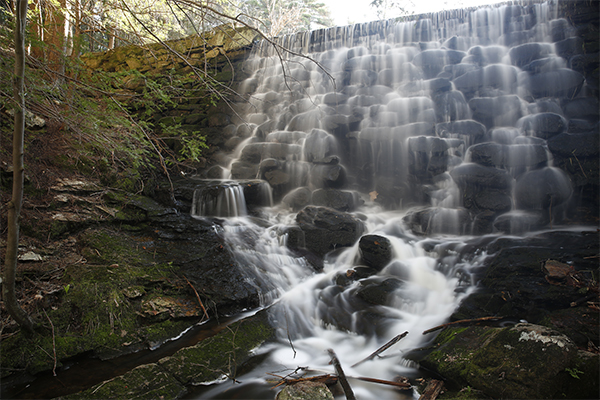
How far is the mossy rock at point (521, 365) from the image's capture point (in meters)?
2.66

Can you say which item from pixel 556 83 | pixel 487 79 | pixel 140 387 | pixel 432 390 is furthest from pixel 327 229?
pixel 556 83

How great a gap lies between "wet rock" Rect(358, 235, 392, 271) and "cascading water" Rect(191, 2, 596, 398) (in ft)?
0.13

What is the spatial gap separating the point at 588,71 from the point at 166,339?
12.6 m

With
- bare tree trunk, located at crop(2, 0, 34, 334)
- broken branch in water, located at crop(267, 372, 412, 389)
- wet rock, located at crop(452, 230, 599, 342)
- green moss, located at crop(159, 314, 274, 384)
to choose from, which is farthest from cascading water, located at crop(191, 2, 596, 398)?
bare tree trunk, located at crop(2, 0, 34, 334)

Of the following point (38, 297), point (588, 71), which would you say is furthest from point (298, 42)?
point (38, 297)

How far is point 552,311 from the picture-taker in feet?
13.6

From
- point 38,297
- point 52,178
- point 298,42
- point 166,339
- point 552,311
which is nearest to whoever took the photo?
point 38,297

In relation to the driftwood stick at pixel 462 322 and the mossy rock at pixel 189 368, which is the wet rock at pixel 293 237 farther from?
the driftwood stick at pixel 462 322

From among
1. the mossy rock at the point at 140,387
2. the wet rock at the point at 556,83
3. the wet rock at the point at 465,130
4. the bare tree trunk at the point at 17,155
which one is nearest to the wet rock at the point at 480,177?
the wet rock at the point at 465,130

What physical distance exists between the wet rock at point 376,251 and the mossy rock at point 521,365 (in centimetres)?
256

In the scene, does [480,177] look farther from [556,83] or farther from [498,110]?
[556,83]

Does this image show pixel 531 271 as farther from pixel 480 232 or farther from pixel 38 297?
pixel 38 297

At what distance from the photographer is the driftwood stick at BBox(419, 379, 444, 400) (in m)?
3.01

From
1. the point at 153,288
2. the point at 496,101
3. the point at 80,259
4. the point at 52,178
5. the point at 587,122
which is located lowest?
the point at 153,288
